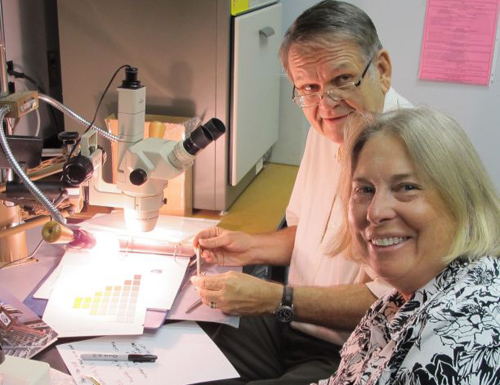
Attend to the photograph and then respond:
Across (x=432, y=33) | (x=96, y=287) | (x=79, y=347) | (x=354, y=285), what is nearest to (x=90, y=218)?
(x=96, y=287)

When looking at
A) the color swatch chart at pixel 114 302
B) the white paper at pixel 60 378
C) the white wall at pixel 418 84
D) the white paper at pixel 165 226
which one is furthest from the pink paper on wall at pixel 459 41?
the white paper at pixel 60 378

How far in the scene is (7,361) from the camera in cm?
101

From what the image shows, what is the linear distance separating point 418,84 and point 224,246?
126 centimetres

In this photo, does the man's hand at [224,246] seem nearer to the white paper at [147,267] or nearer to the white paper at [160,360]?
the white paper at [147,267]

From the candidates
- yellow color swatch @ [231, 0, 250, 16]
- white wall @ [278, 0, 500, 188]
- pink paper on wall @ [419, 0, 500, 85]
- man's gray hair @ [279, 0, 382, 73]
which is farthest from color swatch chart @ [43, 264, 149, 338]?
pink paper on wall @ [419, 0, 500, 85]

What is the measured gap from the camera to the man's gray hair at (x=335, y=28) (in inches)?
59.6

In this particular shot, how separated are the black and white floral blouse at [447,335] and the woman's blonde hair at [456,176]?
34mm

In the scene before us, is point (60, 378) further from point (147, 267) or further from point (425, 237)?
point (425, 237)

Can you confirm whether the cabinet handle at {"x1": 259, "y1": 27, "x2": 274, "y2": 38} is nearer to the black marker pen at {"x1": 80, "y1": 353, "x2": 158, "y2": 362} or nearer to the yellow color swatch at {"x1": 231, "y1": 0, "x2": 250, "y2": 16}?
the yellow color swatch at {"x1": 231, "y1": 0, "x2": 250, "y2": 16}

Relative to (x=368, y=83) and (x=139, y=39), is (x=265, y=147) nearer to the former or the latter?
(x=139, y=39)

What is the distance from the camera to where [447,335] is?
2.90 feet

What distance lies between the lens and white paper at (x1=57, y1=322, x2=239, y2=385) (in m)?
1.17

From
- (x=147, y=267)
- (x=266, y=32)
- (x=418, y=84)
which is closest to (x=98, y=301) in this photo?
(x=147, y=267)

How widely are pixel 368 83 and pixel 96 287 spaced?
83 cm
